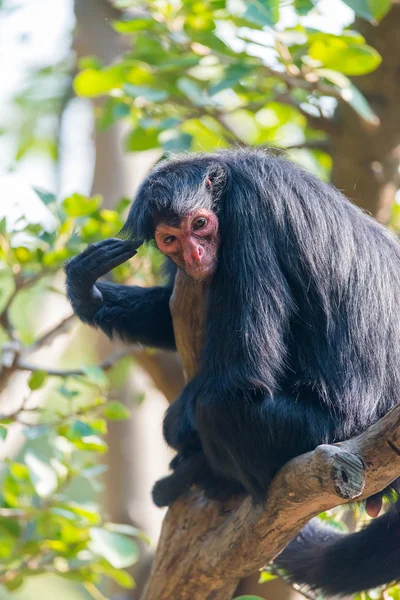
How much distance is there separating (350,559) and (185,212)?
1.86 meters

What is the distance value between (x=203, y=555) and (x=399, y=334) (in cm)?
140

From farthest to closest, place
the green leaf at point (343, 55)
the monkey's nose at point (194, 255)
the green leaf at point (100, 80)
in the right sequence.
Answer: the green leaf at point (100, 80) < the green leaf at point (343, 55) < the monkey's nose at point (194, 255)

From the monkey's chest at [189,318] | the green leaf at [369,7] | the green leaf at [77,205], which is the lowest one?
the green leaf at [77,205]

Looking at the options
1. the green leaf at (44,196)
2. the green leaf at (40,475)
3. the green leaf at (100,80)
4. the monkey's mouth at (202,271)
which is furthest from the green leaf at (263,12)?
the green leaf at (40,475)

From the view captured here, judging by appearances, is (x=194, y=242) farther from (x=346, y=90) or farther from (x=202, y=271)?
(x=346, y=90)

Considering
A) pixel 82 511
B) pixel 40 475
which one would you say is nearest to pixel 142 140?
pixel 40 475

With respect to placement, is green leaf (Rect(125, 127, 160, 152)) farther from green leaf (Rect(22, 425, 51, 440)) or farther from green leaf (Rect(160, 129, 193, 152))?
green leaf (Rect(22, 425, 51, 440))

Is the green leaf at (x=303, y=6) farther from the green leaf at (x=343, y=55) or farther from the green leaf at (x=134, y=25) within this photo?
the green leaf at (x=134, y=25)

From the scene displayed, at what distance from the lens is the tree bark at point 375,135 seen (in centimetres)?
513

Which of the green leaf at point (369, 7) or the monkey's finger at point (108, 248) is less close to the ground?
the green leaf at point (369, 7)

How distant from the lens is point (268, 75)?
4645 mm

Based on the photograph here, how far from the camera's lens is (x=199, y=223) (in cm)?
360

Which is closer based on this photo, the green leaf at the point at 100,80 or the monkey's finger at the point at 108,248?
the monkey's finger at the point at 108,248

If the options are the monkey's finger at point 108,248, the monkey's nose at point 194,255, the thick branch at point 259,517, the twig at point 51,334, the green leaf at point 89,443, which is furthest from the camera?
the twig at point 51,334
